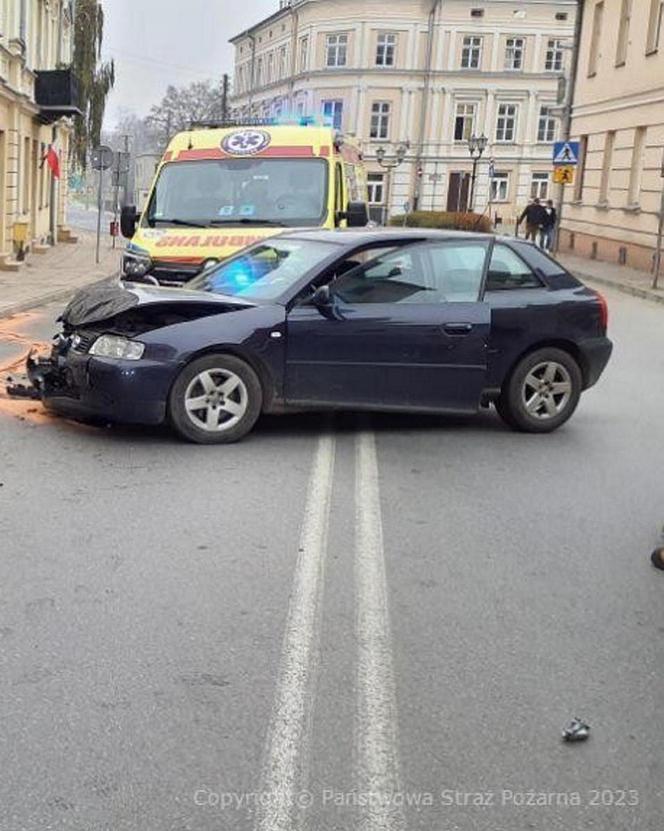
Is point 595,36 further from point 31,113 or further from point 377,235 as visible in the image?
point 377,235

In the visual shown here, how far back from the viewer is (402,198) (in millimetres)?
70062

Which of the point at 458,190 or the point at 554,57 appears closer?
the point at 554,57

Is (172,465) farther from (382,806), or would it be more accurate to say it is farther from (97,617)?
(382,806)

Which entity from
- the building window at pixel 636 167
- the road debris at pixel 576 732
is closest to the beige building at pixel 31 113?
the building window at pixel 636 167

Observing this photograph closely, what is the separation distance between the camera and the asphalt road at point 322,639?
3029 mm

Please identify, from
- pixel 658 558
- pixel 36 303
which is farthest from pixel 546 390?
pixel 36 303

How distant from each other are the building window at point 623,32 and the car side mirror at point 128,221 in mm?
23998

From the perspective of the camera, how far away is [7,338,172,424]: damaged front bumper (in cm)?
A: 679

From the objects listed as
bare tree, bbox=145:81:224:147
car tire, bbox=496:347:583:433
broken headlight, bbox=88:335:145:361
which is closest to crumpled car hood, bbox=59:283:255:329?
broken headlight, bbox=88:335:145:361

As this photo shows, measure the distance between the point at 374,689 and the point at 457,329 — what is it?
4267mm

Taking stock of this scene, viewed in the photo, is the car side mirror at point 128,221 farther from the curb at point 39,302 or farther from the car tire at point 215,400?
the car tire at point 215,400

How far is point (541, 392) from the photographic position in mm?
8055

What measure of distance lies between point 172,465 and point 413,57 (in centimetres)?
6635

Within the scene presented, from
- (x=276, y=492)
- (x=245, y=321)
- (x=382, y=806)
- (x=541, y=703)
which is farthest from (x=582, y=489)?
(x=382, y=806)
